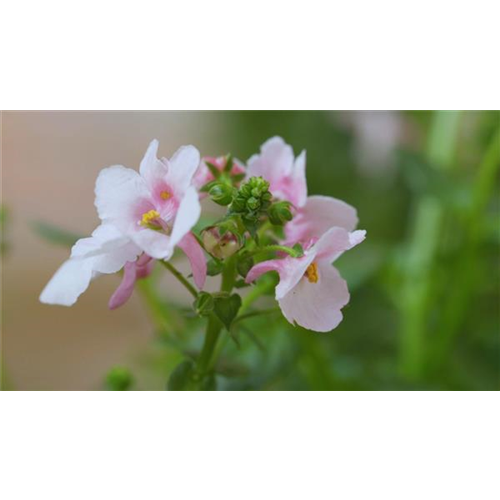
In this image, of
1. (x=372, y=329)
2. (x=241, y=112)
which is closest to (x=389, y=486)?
(x=372, y=329)

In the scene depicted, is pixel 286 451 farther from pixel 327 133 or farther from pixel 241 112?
pixel 241 112

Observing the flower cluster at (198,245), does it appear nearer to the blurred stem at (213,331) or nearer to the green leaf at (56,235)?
the blurred stem at (213,331)

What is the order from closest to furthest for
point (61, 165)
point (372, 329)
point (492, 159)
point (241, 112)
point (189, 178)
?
1. point (189, 178)
2. point (492, 159)
3. point (372, 329)
4. point (241, 112)
5. point (61, 165)

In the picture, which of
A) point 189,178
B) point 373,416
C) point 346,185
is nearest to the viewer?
point 189,178

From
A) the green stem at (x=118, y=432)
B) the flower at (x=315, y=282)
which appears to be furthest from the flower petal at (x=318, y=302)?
the green stem at (x=118, y=432)

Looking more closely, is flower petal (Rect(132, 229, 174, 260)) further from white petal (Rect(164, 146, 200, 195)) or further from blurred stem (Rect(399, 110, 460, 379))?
blurred stem (Rect(399, 110, 460, 379))

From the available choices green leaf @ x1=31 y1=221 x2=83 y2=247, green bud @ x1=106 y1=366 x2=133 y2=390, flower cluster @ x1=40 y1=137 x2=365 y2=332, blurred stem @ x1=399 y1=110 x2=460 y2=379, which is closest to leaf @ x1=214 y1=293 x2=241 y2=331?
flower cluster @ x1=40 y1=137 x2=365 y2=332
